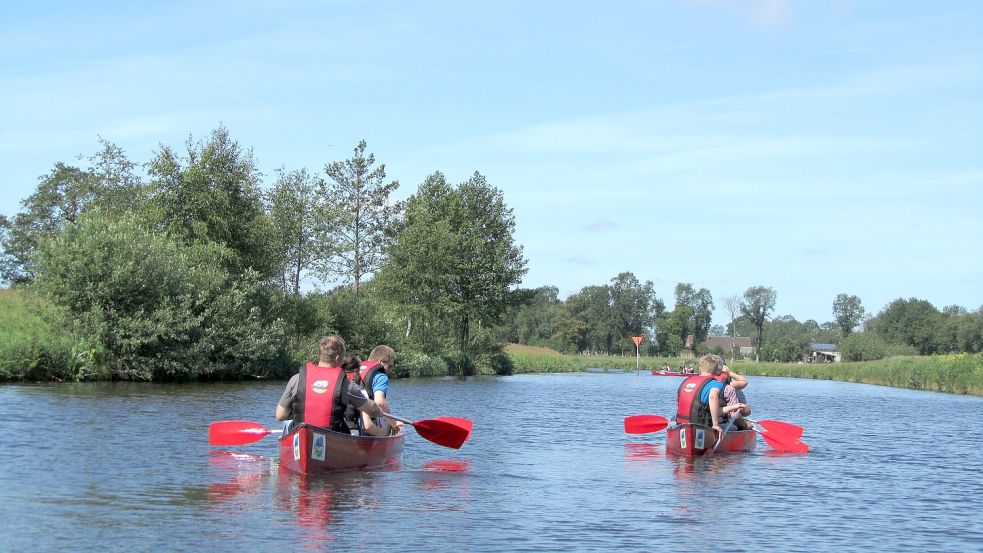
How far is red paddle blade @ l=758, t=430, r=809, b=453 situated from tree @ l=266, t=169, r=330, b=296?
32678mm

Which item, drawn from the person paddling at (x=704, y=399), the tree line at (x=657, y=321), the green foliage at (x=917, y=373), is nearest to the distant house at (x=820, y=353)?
the tree line at (x=657, y=321)

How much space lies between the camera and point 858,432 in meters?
23.0

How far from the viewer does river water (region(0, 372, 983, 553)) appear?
9.62 metres

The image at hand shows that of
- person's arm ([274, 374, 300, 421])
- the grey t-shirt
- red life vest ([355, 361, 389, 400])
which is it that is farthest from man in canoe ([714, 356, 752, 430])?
person's arm ([274, 374, 300, 421])

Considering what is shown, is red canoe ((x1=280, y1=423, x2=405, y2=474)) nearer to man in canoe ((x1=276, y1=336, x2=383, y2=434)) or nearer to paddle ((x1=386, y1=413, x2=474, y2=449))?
man in canoe ((x1=276, y1=336, x2=383, y2=434))

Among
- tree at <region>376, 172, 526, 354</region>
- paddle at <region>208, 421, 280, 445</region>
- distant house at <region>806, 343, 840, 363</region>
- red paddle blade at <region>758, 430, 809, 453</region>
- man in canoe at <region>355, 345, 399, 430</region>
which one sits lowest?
red paddle blade at <region>758, 430, 809, 453</region>

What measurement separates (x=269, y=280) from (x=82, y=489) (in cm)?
3294

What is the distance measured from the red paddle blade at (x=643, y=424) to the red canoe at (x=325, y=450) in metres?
6.85

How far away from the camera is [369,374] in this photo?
45.8 ft

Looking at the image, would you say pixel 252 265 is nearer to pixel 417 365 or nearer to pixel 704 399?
pixel 417 365

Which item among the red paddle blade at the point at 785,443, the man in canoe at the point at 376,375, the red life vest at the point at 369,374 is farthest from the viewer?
the red paddle blade at the point at 785,443

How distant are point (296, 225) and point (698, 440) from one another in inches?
1442

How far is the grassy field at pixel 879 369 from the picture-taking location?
4278 centimetres

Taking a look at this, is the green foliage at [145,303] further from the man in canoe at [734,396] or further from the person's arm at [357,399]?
the man in canoe at [734,396]
